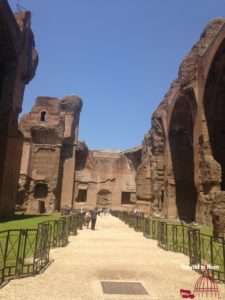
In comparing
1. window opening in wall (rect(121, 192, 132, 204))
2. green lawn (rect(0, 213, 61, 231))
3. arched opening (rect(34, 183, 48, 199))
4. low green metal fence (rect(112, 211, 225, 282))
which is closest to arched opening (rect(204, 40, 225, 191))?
low green metal fence (rect(112, 211, 225, 282))

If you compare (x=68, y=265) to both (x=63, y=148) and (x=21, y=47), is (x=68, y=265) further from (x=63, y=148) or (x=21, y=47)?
(x=63, y=148)

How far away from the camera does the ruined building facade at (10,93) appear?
1973cm

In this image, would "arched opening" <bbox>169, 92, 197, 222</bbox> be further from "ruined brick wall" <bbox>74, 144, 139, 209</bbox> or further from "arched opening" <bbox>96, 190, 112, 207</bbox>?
"arched opening" <bbox>96, 190, 112, 207</bbox>

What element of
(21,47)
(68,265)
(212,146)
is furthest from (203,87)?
(68,265)

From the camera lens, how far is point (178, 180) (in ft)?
89.2

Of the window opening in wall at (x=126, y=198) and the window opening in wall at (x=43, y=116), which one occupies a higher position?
the window opening in wall at (x=43, y=116)

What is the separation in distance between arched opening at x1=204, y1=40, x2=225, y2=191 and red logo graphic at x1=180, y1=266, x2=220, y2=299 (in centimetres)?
1681

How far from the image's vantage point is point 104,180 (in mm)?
42938

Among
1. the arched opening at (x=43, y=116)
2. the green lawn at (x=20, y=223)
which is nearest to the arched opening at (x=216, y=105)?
the green lawn at (x=20, y=223)

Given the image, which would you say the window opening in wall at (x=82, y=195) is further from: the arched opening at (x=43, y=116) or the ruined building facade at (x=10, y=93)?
the ruined building facade at (x=10, y=93)

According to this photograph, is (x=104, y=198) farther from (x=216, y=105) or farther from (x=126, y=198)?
(x=216, y=105)

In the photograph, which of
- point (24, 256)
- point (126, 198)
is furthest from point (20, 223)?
point (126, 198)

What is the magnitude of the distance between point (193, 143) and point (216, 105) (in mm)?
3292

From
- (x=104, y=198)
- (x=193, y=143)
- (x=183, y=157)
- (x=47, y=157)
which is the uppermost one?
(x=47, y=157)
